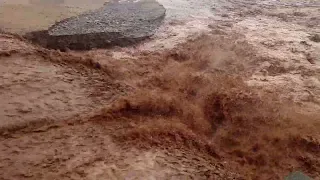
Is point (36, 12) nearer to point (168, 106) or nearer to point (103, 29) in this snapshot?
point (103, 29)

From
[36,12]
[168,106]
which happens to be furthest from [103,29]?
[168,106]

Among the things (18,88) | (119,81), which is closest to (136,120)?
(119,81)

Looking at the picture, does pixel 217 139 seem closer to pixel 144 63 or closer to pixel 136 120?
pixel 136 120

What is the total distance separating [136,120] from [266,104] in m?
1.27

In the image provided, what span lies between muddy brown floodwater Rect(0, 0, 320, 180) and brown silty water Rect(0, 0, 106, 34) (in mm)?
36

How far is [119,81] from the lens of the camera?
3.48 metres

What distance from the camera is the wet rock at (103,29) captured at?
412 cm

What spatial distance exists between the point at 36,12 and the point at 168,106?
2193 mm

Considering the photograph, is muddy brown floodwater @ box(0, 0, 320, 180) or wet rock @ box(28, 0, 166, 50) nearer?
muddy brown floodwater @ box(0, 0, 320, 180)

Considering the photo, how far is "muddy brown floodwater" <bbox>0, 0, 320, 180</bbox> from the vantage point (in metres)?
2.46

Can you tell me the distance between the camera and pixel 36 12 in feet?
14.8

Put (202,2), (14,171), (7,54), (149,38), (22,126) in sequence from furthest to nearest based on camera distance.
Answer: (202,2) → (149,38) → (7,54) → (22,126) → (14,171)

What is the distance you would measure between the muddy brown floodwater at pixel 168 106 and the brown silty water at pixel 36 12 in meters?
0.04

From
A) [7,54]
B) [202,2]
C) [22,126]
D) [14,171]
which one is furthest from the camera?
[202,2]
